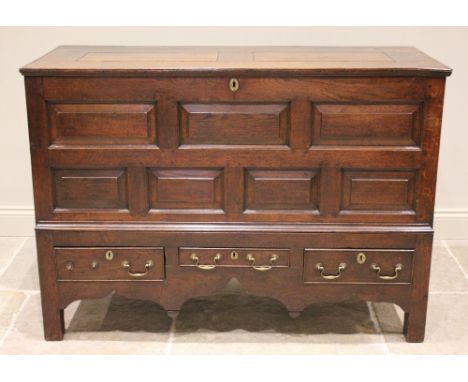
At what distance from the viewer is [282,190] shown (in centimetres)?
262

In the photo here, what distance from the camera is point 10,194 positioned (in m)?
3.72

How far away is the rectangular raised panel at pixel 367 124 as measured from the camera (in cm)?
253

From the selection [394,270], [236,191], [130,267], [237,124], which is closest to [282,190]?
[236,191]

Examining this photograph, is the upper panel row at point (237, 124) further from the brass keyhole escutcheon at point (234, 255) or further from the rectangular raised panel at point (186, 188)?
the brass keyhole escutcheon at point (234, 255)

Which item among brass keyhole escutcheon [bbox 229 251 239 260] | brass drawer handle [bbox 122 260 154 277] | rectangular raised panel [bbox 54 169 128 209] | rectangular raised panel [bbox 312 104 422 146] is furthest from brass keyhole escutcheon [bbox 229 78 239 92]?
brass drawer handle [bbox 122 260 154 277]

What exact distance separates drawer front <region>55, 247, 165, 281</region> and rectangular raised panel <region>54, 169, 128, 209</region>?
163 mm

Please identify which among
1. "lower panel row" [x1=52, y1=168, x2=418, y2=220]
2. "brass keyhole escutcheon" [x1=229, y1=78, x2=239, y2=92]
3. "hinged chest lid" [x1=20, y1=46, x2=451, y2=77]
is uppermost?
"hinged chest lid" [x1=20, y1=46, x2=451, y2=77]

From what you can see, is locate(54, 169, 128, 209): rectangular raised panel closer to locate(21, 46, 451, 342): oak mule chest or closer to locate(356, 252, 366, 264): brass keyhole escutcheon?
locate(21, 46, 451, 342): oak mule chest

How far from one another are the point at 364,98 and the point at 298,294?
0.74 metres

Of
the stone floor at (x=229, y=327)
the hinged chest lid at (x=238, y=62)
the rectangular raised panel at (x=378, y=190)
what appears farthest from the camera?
the stone floor at (x=229, y=327)

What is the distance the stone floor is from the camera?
2.75m

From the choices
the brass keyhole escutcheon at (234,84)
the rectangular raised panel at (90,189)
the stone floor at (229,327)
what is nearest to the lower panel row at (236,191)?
the rectangular raised panel at (90,189)

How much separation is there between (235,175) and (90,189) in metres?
0.51

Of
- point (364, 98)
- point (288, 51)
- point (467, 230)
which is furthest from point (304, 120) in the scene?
point (467, 230)
